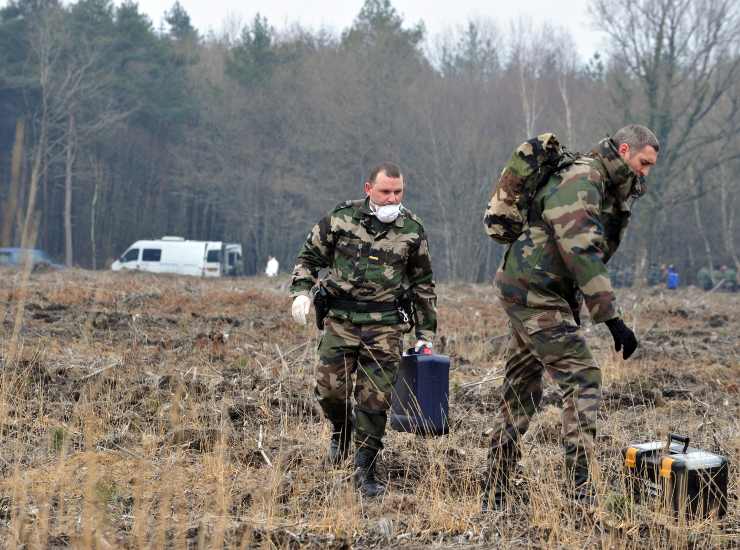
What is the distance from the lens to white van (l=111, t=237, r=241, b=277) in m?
36.2

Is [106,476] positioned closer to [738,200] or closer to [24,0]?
[24,0]

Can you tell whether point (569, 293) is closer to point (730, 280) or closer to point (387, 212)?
point (387, 212)

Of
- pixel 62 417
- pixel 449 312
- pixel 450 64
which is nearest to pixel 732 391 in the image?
pixel 62 417

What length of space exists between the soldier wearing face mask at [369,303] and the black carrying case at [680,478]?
1.46 meters

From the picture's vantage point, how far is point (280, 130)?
5253 cm

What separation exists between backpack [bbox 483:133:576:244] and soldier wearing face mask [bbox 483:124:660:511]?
0.04 meters

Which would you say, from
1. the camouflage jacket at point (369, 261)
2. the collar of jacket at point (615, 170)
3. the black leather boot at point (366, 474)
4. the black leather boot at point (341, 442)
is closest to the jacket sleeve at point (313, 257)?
the camouflage jacket at point (369, 261)

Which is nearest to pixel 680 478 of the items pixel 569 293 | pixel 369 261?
pixel 569 293

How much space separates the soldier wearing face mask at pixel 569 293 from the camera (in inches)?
181

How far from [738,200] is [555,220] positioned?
4585 centimetres

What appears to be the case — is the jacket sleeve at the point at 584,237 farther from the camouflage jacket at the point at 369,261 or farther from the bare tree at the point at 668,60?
the bare tree at the point at 668,60

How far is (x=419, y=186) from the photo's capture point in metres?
46.9

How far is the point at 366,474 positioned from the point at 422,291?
1145mm

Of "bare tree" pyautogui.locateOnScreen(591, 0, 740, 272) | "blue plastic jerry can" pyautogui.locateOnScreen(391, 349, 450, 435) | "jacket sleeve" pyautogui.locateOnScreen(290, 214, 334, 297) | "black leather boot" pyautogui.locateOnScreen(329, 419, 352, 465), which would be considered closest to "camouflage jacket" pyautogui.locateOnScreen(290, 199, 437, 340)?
"jacket sleeve" pyautogui.locateOnScreen(290, 214, 334, 297)
